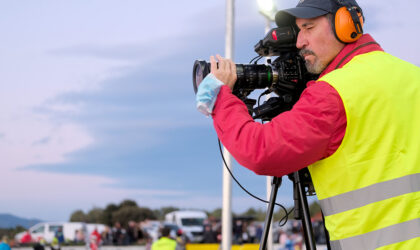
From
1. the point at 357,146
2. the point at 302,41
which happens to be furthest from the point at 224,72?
the point at 357,146

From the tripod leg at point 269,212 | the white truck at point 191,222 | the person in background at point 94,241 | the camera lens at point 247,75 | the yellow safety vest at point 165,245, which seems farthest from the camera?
the white truck at point 191,222

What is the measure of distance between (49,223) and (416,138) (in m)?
28.3

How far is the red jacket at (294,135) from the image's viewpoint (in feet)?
5.72

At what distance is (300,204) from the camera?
2.53 metres

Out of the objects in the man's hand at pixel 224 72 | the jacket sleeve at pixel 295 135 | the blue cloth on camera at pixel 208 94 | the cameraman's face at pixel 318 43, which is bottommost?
the jacket sleeve at pixel 295 135

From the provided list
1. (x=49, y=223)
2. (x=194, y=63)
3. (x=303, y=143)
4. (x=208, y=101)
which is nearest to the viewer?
(x=303, y=143)

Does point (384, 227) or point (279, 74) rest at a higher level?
point (279, 74)

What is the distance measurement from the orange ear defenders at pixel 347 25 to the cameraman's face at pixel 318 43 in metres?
0.04

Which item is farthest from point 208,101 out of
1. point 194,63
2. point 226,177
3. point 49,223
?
point 49,223

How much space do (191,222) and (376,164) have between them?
1039 inches

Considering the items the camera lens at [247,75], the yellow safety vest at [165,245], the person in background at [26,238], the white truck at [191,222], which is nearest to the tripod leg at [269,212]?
the camera lens at [247,75]

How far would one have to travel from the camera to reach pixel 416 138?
1.85 m

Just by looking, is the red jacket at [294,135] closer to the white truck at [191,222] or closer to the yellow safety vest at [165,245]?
the yellow safety vest at [165,245]

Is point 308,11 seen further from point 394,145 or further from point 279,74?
point 394,145
